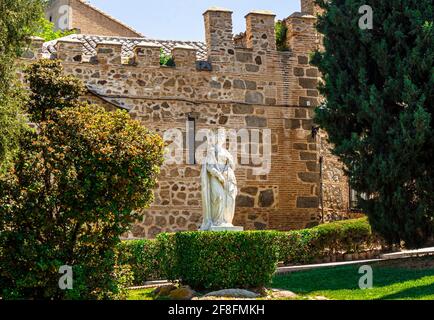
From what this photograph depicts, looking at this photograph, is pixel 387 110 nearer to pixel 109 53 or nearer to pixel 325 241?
pixel 325 241

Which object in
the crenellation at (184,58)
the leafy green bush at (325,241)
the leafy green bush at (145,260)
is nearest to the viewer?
the leafy green bush at (145,260)

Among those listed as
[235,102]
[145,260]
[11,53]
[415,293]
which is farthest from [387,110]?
[11,53]

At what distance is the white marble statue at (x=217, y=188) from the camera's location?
59.6 feet

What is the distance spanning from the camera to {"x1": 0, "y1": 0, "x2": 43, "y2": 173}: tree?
15883mm

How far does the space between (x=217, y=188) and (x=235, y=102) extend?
7.24 m

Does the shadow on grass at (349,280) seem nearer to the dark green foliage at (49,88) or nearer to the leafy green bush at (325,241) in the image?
the leafy green bush at (325,241)

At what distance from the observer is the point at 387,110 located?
64.2 feet

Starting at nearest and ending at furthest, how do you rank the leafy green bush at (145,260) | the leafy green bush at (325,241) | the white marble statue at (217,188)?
the white marble statue at (217,188) < the leafy green bush at (145,260) < the leafy green bush at (325,241)

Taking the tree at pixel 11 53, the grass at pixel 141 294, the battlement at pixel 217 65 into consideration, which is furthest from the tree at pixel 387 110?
the tree at pixel 11 53

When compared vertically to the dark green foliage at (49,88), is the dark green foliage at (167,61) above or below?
above

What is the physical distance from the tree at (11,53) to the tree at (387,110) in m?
6.89

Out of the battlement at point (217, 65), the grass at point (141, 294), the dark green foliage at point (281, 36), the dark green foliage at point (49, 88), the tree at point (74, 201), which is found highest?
the dark green foliage at point (281, 36)

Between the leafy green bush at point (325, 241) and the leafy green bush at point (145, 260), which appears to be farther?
the leafy green bush at point (325, 241)
